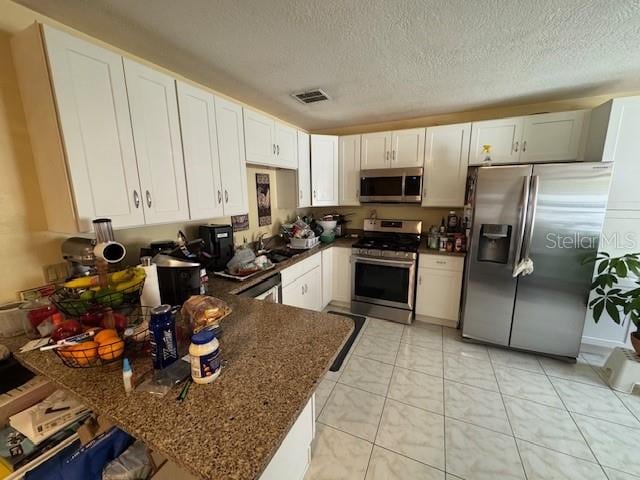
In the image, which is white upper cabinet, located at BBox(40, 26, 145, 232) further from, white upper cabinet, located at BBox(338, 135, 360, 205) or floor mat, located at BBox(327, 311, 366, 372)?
white upper cabinet, located at BBox(338, 135, 360, 205)

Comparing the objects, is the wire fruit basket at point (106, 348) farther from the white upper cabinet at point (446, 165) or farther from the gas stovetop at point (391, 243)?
the white upper cabinet at point (446, 165)

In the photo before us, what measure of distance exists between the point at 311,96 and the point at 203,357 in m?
2.28

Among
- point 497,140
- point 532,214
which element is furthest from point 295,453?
point 497,140

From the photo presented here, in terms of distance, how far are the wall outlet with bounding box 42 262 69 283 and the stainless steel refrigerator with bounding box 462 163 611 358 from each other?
307 centimetres

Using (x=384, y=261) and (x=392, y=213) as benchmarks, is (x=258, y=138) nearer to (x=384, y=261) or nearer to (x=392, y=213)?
(x=384, y=261)

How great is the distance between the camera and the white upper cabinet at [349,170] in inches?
124

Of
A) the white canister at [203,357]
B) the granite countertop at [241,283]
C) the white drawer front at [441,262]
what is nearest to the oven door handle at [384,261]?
the white drawer front at [441,262]

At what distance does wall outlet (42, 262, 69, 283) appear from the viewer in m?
1.39

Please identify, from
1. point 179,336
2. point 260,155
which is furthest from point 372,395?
point 260,155

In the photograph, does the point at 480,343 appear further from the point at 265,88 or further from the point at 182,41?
the point at 182,41

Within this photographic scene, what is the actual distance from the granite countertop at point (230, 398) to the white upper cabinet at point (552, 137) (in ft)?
8.78

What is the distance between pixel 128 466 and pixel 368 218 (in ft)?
10.2

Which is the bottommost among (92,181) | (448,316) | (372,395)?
(372,395)

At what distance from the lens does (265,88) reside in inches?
Result: 84.0
